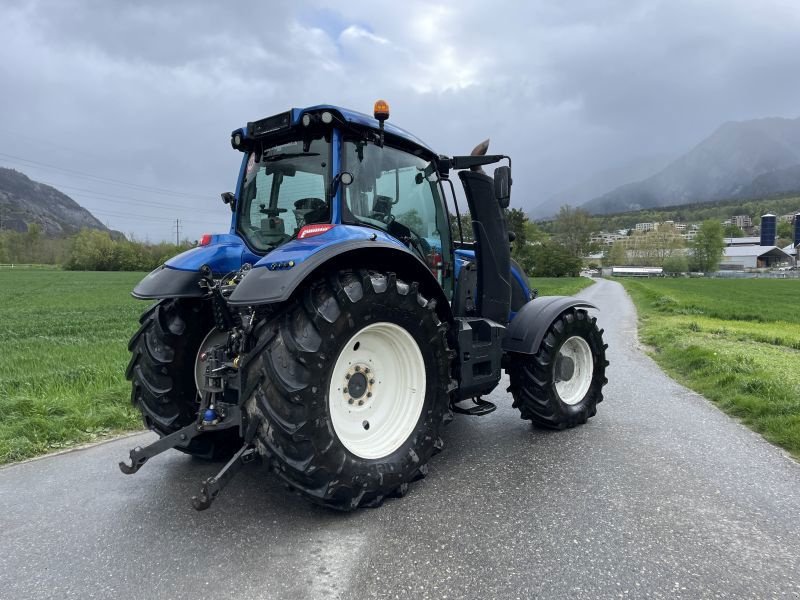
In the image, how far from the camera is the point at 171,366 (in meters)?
3.67

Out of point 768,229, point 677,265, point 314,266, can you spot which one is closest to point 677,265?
point 677,265

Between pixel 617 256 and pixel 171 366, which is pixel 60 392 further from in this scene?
pixel 617 256

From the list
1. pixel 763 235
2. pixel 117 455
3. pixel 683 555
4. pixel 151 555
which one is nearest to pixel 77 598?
pixel 151 555

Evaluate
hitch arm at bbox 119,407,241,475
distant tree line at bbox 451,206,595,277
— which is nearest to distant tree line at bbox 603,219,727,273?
distant tree line at bbox 451,206,595,277

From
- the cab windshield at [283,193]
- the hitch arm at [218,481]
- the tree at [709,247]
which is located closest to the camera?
the hitch arm at [218,481]

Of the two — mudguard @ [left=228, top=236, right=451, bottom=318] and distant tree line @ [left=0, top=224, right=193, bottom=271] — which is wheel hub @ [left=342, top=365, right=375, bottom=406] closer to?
mudguard @ [left=228, top=236, right=451, bottom=318]

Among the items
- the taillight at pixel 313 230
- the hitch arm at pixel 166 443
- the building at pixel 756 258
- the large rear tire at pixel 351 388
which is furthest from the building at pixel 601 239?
the hitch arm at pixel 166 443

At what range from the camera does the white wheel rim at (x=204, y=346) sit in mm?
3809

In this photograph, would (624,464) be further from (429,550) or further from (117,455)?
(117,455)

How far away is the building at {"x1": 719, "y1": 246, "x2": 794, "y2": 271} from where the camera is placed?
395 ft

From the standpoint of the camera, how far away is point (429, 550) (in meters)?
2.70

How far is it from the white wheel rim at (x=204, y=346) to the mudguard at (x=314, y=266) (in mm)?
1019

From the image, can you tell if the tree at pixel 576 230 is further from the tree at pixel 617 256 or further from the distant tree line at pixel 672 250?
the tree at pixel 617 256

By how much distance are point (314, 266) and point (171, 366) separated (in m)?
1.56
